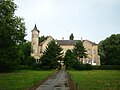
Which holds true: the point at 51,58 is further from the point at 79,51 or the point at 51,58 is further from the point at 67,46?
the point at 67,46

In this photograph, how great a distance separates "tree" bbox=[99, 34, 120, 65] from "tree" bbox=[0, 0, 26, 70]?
38383mm

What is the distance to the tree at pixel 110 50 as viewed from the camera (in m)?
86.9

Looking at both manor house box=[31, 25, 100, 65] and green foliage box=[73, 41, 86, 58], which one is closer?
green foliage box=[73, 41, 86, 58]

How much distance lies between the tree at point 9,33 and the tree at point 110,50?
3838 cm

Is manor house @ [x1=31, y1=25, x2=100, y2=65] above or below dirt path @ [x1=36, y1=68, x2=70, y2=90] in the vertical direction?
above

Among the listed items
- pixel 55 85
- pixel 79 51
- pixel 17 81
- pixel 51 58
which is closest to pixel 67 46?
pixel 79 51

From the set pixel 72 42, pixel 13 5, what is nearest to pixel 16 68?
pixel 13 5

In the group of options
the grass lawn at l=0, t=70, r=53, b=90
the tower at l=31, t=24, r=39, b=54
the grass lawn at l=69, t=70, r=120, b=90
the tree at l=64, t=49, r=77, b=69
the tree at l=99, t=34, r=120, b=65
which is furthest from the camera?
the tower at l=31, t=24, r=39, b=54

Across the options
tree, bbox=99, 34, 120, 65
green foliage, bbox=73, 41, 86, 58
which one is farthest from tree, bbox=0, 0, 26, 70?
tree, bbox=99, 34, 120, 65

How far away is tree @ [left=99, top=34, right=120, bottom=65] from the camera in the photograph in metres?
86.9

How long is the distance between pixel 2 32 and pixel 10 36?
270 centimetres

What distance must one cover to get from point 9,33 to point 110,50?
50.9 metres

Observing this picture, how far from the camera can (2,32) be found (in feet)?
171

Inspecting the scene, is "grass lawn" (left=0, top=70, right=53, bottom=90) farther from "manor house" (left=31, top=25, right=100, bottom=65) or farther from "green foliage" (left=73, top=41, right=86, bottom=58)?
"manor house" (left=31, top=25, right=100, bottom=65)
